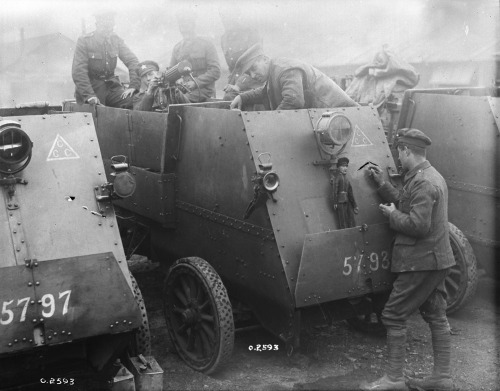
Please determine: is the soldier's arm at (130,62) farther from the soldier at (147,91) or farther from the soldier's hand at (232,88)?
the soldier's hand at (232,88)

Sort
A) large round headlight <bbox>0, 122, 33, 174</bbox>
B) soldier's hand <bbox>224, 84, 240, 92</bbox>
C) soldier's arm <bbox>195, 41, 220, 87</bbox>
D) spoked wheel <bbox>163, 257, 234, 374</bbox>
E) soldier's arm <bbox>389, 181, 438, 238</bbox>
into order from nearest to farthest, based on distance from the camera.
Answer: large round headlight <bbox>0, 122, 33, 174</bbox>
soldier's arm <bbox>389, 181, 438, 238</bbox>
spoked wheel <bbox>163, 257, 234, 374</bbox>
soldier's hand <bbox>224, 84, 240, 92</bbox>
soldier's arm <bbox>195, 41, 220, 87</bbox>

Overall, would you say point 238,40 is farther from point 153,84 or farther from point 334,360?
point 334,360

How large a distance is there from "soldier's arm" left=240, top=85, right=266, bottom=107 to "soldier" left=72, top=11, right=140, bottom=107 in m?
2.34

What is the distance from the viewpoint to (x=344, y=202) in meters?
5.07

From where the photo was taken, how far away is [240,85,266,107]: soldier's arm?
19.9ft

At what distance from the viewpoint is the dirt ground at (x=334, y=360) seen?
201 inches

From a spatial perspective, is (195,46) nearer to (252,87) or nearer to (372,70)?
(252,87)

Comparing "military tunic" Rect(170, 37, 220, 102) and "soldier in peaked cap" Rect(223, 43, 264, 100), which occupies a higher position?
"military tunic" Rect(170, 37, 220, 102)

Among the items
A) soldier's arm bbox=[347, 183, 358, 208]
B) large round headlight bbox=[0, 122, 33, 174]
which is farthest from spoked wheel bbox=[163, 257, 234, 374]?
large round headlight bbox=[0, 122, 33, 174]

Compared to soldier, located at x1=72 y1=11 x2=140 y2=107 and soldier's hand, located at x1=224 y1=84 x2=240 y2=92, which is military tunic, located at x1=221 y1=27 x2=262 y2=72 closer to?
soldier's hand, located at x1=224 y1=84 x2=240 y2=92

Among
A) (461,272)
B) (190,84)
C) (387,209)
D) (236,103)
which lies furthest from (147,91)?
(461,272)

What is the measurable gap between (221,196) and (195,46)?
3.63m

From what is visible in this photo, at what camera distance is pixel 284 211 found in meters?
4.89
